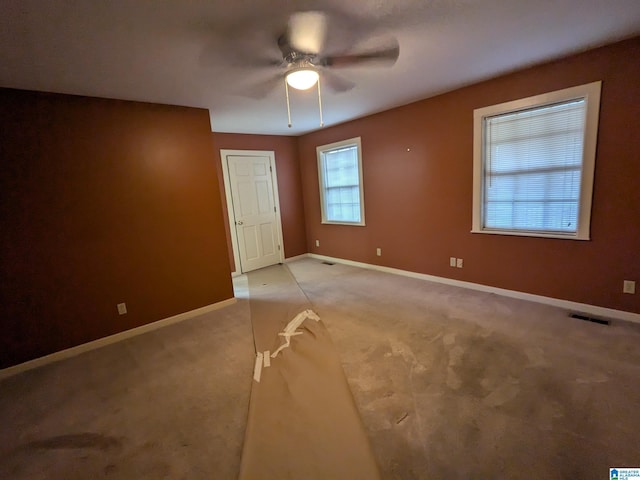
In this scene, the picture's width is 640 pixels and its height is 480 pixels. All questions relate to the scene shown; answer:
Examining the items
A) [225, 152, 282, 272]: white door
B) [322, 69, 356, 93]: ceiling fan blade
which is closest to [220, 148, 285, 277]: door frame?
[225, 152, 282, 272]: white door

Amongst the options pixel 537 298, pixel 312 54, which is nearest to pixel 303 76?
pixel 312 54

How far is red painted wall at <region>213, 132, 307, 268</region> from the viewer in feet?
17.4

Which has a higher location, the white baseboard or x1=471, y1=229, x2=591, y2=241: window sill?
x1=471, y1=229, x2=591, y2=241: window sill

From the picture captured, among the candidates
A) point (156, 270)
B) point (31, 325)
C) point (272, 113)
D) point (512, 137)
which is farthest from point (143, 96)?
point (512, 137)

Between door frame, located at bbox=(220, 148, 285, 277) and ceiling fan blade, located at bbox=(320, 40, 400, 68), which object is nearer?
ceiling fan blade, located at bbox=(320, 40, 400, 68)

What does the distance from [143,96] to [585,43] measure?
13.1ft

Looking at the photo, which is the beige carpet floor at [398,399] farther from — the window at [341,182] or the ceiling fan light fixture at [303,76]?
the window at [341,182]

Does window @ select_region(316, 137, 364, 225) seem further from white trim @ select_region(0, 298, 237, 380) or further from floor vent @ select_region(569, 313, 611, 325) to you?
floor vent @ select_region(569, 313, 611, 325)

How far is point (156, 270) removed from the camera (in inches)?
127

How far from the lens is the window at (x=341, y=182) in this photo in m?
4.85

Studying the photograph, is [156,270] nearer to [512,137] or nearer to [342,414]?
[342,414]

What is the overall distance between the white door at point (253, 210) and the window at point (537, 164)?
3.47 meters

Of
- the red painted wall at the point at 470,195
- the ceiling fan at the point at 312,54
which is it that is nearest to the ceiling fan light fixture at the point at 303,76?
the ceiling fan at the point at 312,54

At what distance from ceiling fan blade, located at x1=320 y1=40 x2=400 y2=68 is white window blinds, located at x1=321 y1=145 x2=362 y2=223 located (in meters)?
2.43
